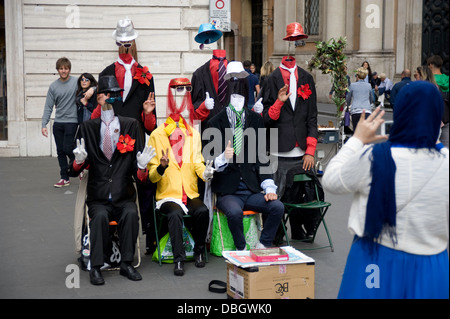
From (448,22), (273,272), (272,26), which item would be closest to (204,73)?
(273,272)

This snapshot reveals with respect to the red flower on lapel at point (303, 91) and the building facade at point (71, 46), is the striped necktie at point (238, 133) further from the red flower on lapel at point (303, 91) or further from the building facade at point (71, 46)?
the building facade at point (71, 46)

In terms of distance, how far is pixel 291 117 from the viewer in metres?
7.48

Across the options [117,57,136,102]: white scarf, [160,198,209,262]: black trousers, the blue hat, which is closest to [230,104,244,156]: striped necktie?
[160,198,209,262]: black trousers

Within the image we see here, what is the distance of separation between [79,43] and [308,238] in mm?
7587

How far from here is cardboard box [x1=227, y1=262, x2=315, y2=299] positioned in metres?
5.12

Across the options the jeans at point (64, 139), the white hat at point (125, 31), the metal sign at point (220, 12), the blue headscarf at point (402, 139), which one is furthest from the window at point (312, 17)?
the blue headscarf at point (402, 139)

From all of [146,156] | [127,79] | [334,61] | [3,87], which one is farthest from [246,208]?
[3,87]

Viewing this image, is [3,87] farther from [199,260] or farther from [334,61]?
[199,260]

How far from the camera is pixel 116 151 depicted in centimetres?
633

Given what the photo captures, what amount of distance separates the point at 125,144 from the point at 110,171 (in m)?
0.28

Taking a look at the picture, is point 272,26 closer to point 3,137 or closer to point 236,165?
point 3,137

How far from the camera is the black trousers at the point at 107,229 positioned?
232 inches

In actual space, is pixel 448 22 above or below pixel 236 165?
above

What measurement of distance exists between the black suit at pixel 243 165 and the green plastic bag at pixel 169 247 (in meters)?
0.52
